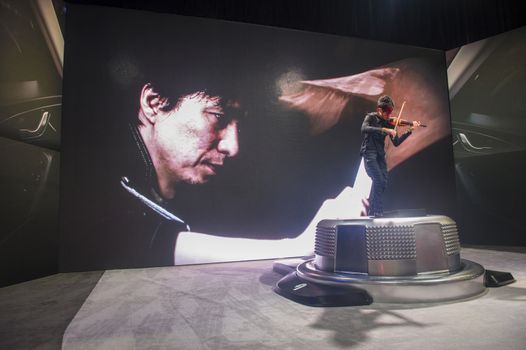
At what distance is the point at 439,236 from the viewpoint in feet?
10.9

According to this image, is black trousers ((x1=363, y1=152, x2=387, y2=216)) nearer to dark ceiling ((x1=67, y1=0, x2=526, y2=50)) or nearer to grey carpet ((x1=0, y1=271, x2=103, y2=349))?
dark ceiling ((x1=67, y1=0, x2=526, y2=50))

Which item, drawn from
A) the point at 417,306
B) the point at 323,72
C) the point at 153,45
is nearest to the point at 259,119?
the point at 323,72

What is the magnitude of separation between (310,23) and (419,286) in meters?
4.70

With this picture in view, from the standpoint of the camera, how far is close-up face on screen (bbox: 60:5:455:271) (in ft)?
16.4

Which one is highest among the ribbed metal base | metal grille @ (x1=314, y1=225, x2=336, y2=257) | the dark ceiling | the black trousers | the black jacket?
the dark ceiling

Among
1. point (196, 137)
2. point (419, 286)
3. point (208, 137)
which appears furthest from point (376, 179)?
point (196, 137)

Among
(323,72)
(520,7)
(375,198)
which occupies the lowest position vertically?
(375,198)

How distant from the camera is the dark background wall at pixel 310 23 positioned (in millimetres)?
4148

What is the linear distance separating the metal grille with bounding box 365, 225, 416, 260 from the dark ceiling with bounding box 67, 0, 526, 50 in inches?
150

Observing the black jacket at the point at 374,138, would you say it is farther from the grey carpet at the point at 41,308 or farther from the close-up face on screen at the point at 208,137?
the grey carpet at the point at 41,308

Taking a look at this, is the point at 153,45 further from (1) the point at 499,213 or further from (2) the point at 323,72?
(1) the point at 499,213

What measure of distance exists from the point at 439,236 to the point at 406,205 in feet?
12.0

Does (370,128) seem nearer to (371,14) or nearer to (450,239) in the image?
(450,239)

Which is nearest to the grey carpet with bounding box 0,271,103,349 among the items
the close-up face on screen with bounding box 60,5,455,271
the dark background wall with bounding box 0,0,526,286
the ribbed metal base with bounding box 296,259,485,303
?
the dark background wall with bounding box 0,0,526,286
